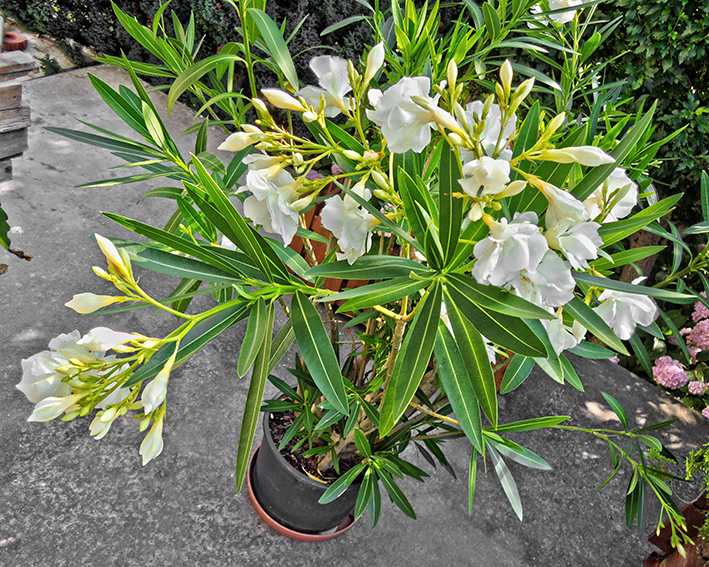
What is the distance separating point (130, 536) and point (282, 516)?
0.48 metres

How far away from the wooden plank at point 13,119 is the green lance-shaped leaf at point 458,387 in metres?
1.67

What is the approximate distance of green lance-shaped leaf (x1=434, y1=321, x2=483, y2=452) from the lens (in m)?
0.64

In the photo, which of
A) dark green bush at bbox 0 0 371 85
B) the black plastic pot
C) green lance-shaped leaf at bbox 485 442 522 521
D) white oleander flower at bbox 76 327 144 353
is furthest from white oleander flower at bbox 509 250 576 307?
dark green bush at bbox 0 0 371 85

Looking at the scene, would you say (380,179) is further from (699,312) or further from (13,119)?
(699,312)

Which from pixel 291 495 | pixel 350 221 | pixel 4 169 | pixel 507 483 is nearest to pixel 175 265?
pixel 350 221

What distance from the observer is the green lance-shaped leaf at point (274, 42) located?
2.98 ft

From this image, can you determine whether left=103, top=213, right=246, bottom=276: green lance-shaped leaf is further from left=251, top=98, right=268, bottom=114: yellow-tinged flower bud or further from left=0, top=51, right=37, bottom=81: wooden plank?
left=0, top=51, right=37, bottom=81: wooden plank

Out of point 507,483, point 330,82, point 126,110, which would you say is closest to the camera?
point 330,82

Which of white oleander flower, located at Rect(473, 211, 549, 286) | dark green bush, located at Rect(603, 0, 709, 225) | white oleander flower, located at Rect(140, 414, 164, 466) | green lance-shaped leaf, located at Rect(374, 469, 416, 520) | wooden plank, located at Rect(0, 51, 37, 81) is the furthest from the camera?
dark green bush, located at Rect(603, 0, 709, 225)

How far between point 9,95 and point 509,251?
1824 millimetres

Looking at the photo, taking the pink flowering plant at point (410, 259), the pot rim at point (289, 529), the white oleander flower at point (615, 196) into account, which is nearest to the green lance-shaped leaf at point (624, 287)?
the pink flowering plant at point (410, 259)

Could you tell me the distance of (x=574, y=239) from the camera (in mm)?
538

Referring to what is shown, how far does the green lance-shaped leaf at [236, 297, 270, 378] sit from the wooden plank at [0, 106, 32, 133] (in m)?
1.45

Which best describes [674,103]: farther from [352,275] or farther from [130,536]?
[130,536]
